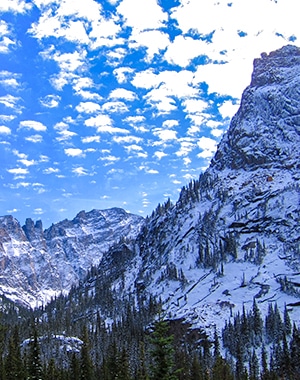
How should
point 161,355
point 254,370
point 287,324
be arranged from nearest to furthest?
point 161,355 → point 254,370 → point 287,324

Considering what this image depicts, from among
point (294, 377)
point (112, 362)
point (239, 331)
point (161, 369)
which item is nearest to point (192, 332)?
point (239, 331)

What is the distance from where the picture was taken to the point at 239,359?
141750 millimetres

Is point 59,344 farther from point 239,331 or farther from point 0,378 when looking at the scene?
point 0,378

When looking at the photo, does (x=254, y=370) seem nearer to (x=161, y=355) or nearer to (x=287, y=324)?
(x=287, y=324)

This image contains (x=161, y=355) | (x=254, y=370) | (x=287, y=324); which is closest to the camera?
(x=161, y=355)

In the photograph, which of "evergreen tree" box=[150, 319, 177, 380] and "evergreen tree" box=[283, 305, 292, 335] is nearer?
"evergreen tree" box=[150, 319, 177, 380]

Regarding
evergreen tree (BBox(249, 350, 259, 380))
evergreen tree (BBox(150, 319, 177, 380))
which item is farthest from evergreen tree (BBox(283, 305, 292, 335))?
evergreen tree (BBox(150, 319, 177, 380))

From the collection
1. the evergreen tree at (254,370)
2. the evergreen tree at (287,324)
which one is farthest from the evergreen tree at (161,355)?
the evergreen tree at (287,324)

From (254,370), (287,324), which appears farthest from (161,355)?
(287,324)

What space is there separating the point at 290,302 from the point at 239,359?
66553mm

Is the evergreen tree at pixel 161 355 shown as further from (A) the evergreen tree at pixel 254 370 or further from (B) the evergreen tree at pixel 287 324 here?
(B) the evergreen tree at pixel 287 324

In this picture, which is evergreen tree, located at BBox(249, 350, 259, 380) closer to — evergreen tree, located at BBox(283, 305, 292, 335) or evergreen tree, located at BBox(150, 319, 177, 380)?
evergreen tree, located at BBox(283, 305, 292, 335)

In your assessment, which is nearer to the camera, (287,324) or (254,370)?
(254,370)

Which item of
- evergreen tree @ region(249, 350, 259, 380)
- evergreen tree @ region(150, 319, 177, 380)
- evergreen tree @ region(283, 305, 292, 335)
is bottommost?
evergreen tree @ region(249, 350, 259, 380)
